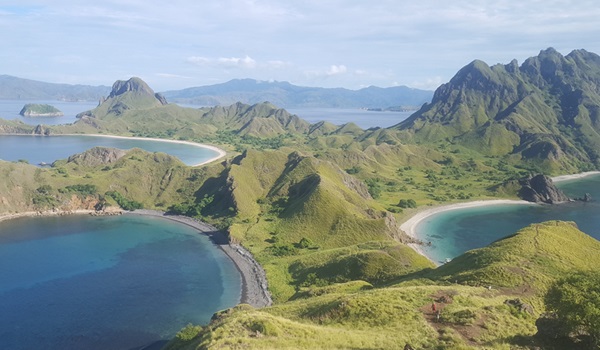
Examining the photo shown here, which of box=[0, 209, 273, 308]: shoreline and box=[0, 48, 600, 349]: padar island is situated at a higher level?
box=[0, 48, 600, 349]: padar island

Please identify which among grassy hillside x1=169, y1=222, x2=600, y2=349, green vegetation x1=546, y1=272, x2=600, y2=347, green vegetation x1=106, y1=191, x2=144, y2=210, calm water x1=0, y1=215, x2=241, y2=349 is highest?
green vegetation x1=546, y1=272, x2=600, y2=347

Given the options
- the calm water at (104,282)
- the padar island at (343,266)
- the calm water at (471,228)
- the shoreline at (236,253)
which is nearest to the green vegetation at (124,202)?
the padar island at (343,266)

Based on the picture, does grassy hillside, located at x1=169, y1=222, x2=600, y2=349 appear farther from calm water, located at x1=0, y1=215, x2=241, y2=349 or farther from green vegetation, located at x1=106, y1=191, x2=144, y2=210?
green vegetation, located at x1=106, y1=191, x2=144, y2=210

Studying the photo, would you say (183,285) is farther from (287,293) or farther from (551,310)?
(551,310)

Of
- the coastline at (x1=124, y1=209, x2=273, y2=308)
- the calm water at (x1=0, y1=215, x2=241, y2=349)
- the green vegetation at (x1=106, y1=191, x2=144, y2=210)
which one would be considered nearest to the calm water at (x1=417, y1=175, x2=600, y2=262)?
the coastline at (x1=124, y1=209, x2=273, y2=308)

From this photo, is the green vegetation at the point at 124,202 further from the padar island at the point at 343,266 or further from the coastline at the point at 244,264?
the coastline at the point at 244,264

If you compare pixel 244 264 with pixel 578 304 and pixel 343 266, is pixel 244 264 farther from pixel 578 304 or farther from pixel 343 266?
pixel 578 304

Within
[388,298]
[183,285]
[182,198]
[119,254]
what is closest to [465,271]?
[388,298]
